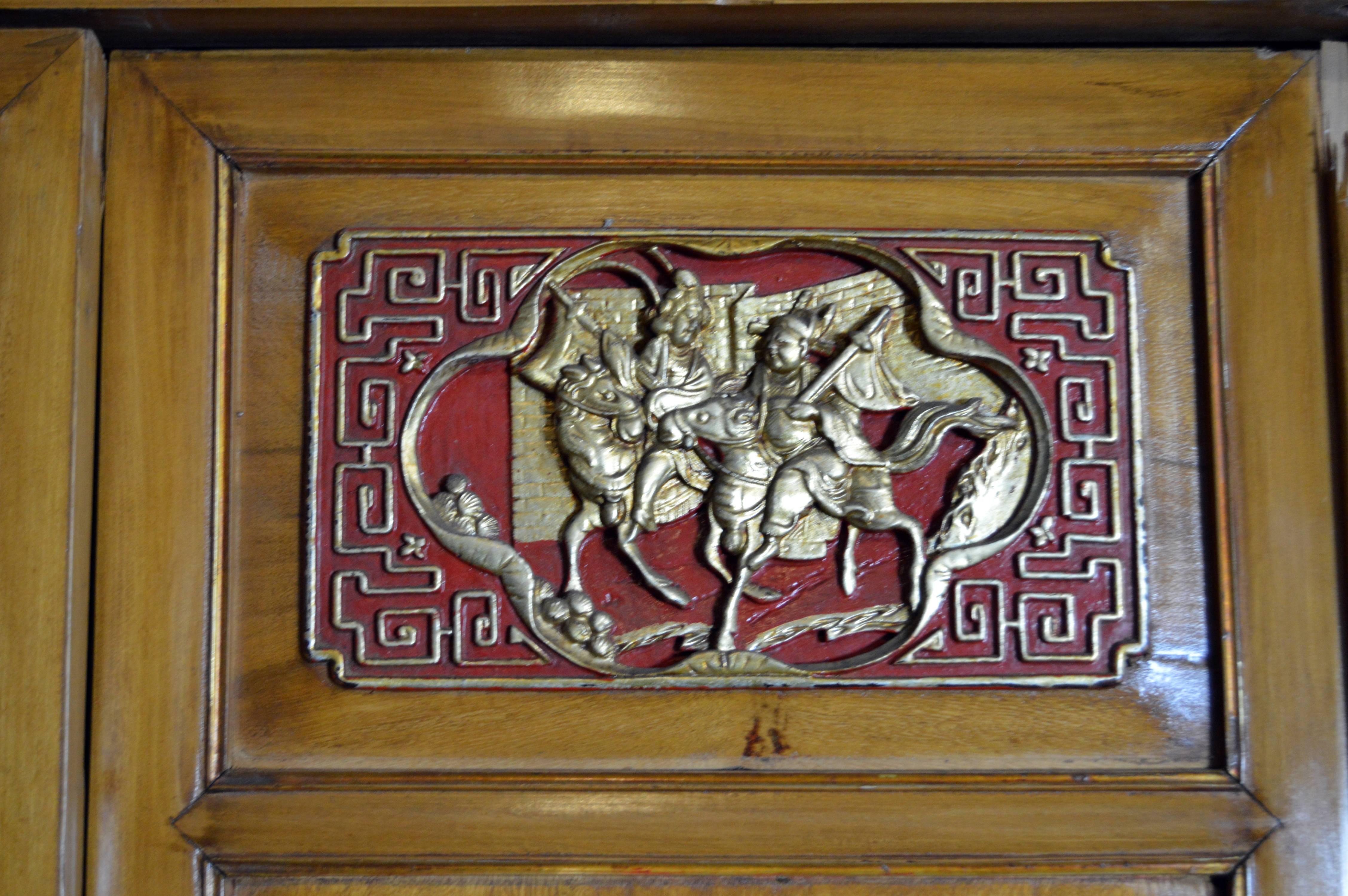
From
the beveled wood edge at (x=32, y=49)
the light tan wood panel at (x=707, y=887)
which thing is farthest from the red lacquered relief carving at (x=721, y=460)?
the beveled wood edge at (x=32, y=49)

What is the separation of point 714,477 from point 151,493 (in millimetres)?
433

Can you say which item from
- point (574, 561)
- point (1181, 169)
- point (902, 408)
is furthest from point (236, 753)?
point (1181, 169)

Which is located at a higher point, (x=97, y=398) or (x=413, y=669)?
(x=97, y=398)

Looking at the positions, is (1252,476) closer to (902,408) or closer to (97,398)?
(902,408)

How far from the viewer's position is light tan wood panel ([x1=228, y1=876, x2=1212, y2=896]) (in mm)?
785

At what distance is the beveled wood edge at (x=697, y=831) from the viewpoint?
78 cm

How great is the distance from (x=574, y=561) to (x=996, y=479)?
34cm

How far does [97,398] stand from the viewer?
808 mm

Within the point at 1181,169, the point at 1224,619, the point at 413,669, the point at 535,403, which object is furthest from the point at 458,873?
the point at 1181,169

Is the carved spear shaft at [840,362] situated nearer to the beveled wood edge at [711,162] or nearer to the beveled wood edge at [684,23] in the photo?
the beveled wood edge at [711,162]

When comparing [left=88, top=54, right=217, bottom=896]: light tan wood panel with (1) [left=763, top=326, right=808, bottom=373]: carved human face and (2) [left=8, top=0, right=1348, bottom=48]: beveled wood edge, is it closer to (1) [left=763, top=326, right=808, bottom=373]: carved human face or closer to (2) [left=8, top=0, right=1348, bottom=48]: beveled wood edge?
(2) [left=8, top=0, right=1348, bottom=48]: beveled wood edge

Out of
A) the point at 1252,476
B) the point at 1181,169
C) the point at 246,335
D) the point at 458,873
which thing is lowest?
the point at 458,873

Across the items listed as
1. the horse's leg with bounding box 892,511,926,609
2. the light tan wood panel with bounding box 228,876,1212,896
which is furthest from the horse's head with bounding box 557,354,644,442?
the light tan wood panel with bounding box 228,876,1212,896

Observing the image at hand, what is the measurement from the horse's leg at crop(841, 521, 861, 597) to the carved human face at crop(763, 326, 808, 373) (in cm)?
13
